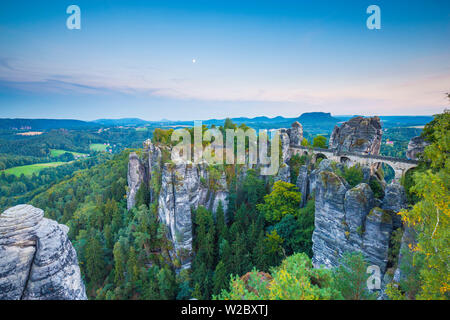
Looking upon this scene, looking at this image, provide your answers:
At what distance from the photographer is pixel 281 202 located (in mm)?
22750

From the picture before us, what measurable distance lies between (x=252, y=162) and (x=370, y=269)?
20.0 metres

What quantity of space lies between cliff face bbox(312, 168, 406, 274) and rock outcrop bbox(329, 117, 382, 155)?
15.6 m

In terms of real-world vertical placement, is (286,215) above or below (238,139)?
below

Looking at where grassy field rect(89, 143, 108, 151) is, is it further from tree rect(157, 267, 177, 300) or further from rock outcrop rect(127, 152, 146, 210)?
tree rect(157, 267, 177, 300)

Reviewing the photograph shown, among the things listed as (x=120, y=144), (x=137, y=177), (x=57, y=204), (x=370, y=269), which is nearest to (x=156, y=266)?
(x=137, y=177)

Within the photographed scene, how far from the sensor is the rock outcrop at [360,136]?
86.0 feet

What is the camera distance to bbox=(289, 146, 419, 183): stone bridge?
77.9 ft

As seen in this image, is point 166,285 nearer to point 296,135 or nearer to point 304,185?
point 304,185

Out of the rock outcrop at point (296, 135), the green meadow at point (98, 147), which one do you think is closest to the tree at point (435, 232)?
the rock outcrop at point (296, 135)

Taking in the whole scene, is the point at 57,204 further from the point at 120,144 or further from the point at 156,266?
the point at 120,144

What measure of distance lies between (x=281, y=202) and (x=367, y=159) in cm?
1424

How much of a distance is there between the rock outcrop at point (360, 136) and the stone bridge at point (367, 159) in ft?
2.51

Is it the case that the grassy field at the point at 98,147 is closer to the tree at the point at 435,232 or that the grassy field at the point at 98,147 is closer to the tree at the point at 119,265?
the tree at the point at 119,265

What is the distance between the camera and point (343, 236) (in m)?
14.3
